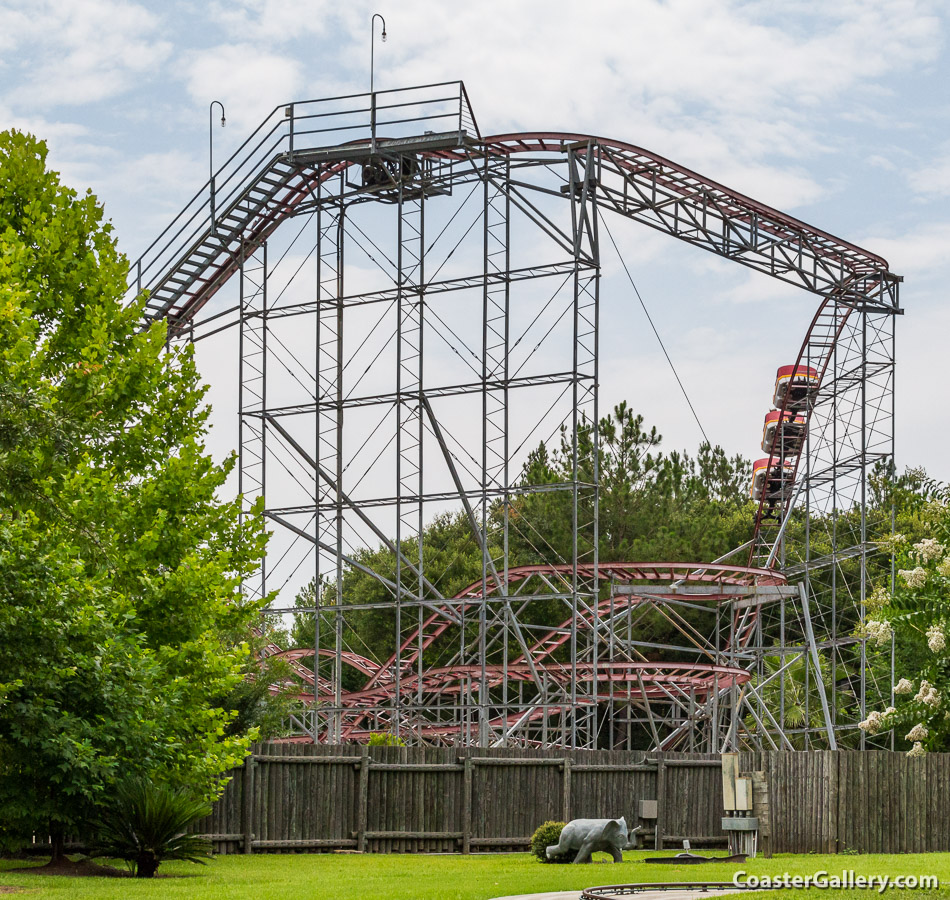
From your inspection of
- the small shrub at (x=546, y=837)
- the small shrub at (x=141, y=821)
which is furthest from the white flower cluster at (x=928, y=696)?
the small shrub at (x=141, y=821)

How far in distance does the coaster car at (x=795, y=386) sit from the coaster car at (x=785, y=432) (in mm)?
352

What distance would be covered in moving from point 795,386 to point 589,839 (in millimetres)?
27714

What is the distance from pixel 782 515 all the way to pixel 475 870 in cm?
2799

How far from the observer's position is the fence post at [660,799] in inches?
980

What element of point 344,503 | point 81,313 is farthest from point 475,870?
point 344,503

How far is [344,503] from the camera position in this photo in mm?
35531

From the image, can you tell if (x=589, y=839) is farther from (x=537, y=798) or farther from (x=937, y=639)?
(x=937, y=639)

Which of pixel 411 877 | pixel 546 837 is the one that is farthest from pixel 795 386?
pixel 411 877

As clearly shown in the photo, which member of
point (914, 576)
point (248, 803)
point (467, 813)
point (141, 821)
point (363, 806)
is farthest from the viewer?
point (467, 813)

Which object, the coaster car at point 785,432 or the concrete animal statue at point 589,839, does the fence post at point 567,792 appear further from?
the coaster car at point 785,432

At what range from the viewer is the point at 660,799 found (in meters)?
25.1

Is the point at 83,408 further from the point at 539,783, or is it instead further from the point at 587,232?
the point at 587,232

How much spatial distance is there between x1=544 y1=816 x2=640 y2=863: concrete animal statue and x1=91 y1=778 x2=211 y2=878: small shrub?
5068 millimetres

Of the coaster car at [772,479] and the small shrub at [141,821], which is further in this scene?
the coaster car at [772,479]
